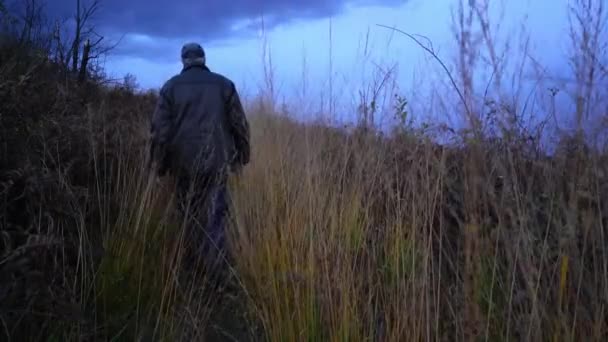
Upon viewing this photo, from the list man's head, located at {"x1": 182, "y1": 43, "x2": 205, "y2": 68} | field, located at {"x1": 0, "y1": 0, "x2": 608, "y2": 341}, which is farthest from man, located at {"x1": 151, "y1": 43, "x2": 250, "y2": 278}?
field, located at {"x1": 0, "y1": 0, "x2": 608, "y2": 341}

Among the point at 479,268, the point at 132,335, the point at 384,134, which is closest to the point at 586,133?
the point at 479,268

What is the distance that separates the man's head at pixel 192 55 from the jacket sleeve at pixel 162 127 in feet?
0.91

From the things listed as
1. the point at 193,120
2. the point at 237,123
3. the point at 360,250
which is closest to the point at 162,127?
the point at 193,120

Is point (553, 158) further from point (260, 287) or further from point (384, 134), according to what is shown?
point (260, 287)

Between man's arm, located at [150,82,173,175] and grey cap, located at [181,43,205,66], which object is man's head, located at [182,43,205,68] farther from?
man's arm, located at [150,82,173,175]

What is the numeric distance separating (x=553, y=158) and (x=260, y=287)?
1524 mm

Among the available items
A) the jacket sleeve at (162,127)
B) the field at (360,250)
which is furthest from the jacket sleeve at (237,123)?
the field at (360,250)

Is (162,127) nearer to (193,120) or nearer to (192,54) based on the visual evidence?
(193,120)

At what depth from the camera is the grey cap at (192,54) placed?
5.16 meters

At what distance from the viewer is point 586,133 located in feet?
7.70

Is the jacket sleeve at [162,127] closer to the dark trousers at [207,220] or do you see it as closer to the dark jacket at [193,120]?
the dark jacket at [193,120]

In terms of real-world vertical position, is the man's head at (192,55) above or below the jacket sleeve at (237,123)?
above

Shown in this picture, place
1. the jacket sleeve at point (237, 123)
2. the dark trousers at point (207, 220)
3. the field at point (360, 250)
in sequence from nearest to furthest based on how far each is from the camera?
the field at point (360, 250) < the dark trousers at point (207, 220) < the jacket sleeve at point (237, 123)

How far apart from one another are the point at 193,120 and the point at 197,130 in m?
0.09
